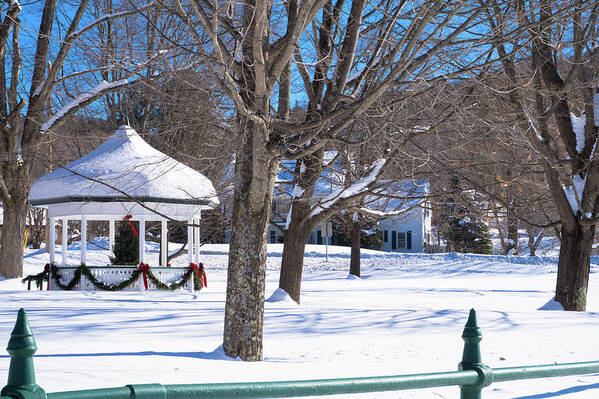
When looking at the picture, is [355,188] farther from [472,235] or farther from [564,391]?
[472,235]

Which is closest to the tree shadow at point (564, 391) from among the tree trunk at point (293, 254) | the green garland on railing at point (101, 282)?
the tree trunk at point (293, 254)

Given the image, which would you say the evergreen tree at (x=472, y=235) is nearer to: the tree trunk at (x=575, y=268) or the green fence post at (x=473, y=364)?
the tree trunk at (x=575, y=268)

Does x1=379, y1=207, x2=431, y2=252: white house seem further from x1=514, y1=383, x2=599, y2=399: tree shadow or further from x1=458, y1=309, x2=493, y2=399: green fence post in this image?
x1=458, y1=309, x2=493, y2=399: green fence post

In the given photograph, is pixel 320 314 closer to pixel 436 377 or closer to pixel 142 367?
pixel 142 367

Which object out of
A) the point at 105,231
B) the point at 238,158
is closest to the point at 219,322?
the point at 238,158

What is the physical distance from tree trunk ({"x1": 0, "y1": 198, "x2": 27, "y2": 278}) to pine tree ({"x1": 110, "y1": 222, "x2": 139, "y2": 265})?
2.96m

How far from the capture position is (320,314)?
37.7 ft

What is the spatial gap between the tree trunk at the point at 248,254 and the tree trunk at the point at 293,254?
20.0 feet

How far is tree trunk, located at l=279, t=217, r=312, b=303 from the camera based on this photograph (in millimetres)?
13664

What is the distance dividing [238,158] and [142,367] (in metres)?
2.59

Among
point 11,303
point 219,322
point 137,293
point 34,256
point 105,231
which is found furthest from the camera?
point 105,231

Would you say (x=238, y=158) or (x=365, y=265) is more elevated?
(x=238, y=158)

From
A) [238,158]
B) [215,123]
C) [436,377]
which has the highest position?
[215,123]

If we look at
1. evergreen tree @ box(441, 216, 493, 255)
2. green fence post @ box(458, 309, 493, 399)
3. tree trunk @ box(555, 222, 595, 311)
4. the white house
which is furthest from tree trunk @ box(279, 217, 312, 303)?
the white house
